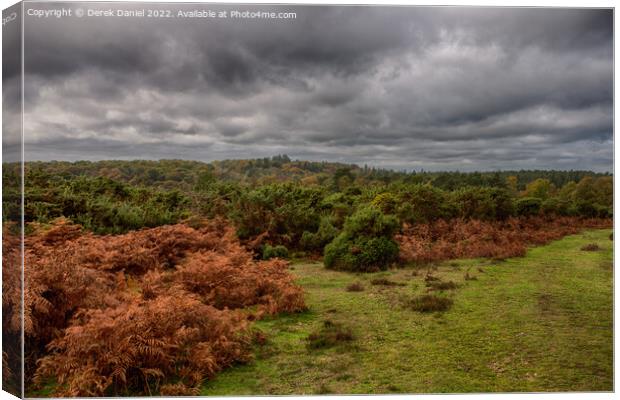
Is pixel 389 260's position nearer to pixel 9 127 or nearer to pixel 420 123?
pixel 420 123

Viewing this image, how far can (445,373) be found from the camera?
6469 mm

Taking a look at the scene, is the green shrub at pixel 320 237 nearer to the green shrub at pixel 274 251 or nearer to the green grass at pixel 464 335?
the green shrub at pixel 274 251

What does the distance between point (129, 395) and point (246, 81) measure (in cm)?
415

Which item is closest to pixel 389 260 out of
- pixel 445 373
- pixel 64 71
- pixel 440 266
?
pixel 440 266

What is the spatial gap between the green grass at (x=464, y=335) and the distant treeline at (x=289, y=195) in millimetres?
779

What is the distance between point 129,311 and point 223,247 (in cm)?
258

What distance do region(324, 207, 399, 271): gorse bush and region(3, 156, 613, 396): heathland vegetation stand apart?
23 millimetres

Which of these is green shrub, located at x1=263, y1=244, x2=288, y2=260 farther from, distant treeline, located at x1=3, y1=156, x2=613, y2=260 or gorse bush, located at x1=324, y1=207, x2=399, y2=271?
gorse bush, located at x1=324, y1=207, x2=399, y2=271

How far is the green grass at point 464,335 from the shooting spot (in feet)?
21.0

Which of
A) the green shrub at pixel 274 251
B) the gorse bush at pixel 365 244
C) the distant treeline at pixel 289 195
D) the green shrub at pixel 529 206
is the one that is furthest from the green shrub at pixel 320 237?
the green shrub at pixel 529 206

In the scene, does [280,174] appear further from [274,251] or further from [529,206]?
[529,206]

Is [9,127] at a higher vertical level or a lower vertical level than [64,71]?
lower

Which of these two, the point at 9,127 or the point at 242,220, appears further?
the point at 242,220

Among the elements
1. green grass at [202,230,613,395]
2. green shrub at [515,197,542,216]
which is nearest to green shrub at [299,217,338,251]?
green grass at [202,230,613,395]
